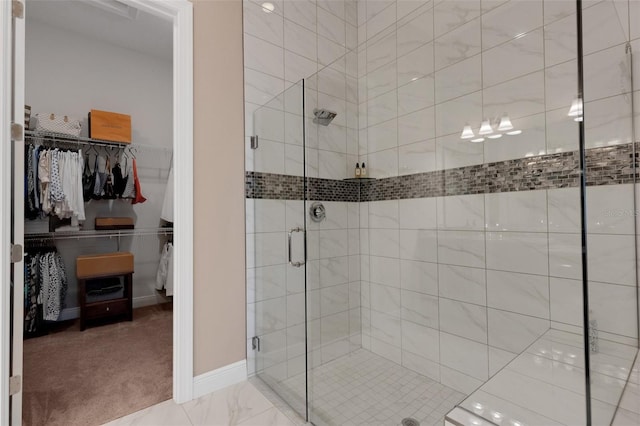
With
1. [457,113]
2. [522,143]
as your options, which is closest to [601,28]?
[522,143]

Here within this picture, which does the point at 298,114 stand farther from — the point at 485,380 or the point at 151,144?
the point at 151,144

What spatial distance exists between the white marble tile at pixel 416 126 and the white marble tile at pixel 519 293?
2.94 feet

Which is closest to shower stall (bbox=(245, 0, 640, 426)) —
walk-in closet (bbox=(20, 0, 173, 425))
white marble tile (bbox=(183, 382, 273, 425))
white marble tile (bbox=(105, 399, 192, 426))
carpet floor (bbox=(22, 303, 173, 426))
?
white marble tile (bbox=(183, 382, 273, 425))

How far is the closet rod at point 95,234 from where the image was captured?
3.08 m

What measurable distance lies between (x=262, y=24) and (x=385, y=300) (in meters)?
2.15

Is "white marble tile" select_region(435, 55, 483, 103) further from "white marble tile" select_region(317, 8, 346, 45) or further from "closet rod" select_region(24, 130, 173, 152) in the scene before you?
"closet rod" select_region(24, 130, 173, 152)

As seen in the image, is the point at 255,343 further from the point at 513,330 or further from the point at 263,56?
the point at 263,56

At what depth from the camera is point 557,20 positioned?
141 centimetres

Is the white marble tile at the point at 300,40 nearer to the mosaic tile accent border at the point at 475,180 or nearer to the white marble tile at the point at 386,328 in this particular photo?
the mosaic tile accent border at the point at 475,180

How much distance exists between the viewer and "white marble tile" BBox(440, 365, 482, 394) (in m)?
1.46

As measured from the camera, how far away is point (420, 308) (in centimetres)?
192

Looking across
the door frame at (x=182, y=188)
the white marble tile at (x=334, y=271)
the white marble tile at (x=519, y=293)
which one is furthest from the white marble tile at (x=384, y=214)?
the door frame at (x=182, y=188)

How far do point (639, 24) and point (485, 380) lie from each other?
1748mm

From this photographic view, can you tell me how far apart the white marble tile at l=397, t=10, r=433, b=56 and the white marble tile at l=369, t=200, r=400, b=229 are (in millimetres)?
1019
